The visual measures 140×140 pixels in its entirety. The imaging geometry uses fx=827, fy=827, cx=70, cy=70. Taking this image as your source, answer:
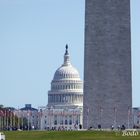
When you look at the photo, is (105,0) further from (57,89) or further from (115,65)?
(57,89)

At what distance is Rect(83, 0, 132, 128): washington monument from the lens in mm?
79000

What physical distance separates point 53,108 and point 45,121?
3.19 metres

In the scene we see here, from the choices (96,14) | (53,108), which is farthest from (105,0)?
(53,108)

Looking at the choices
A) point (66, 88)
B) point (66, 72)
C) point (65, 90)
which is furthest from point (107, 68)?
point (66, 72)

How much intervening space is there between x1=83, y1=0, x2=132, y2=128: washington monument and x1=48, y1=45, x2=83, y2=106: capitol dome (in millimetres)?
92882

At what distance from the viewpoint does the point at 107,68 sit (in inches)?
3123

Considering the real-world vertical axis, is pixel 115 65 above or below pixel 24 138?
above

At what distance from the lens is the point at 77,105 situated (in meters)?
172

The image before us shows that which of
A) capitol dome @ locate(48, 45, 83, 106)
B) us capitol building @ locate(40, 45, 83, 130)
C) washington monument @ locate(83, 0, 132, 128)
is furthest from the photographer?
capitol dome @ locate(48, 45, 83, 106)

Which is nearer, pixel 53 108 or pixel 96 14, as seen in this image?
pixel 96 14

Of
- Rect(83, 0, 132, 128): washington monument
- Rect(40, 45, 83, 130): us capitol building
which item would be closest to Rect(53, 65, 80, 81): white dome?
Rect(40, 45, 83, 130): us capitol building

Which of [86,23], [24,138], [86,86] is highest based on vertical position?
[86,23]

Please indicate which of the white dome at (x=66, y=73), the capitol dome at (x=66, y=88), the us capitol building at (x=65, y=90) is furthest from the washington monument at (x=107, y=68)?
the white dome at (x=66, y=73)

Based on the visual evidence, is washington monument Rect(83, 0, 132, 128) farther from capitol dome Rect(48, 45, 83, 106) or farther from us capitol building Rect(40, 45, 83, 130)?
capitol dome Rect(48, 45, 83, 106)
